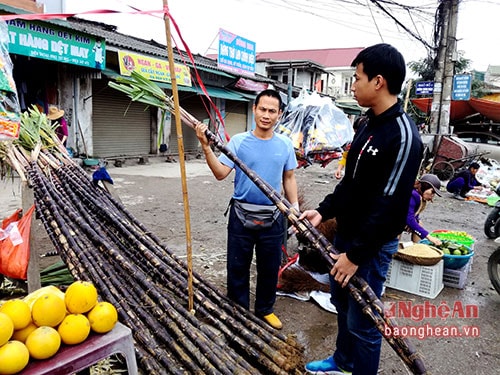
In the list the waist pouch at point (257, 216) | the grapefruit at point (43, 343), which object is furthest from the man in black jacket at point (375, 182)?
the grapefruit at point (43, 343)

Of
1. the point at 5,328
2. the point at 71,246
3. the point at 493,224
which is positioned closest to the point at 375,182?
the point at 5,328

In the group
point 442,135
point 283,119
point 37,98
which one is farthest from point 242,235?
point 442,135

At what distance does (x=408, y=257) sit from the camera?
3373 millimetres

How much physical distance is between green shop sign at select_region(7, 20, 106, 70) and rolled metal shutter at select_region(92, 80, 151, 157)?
1.73 meters

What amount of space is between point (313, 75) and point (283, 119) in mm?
20497

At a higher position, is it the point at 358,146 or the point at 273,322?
the point at 358,146

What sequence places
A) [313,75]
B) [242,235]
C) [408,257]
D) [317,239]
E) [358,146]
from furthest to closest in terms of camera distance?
[313,75], [408,257], [242,235], [317,239], [358,146]

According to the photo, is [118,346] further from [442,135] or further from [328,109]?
[442,135]

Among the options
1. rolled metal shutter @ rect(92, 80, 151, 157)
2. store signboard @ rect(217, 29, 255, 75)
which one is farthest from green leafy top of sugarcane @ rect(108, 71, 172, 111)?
store signboard @ rect(217, 29, 255, 75)

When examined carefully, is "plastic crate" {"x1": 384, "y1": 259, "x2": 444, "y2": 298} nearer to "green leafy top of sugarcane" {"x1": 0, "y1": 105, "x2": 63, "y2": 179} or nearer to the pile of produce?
the pile of produce

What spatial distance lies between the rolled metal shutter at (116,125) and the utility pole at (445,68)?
9.31 metres

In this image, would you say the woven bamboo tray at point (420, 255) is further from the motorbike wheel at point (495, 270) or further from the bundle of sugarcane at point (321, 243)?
the bundle of sugarcane at point (321, 243)

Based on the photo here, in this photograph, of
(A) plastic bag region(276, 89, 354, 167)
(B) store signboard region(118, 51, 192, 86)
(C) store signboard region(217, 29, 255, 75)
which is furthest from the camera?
(C) store signboard region(217, 29, 255, 75)

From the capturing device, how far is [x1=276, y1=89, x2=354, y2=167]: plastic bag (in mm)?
4281
